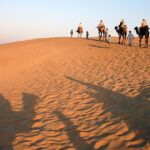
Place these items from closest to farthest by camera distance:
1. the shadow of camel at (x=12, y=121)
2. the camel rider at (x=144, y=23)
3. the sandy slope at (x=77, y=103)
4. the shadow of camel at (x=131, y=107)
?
the sandy slope at (x=77, y=103), the shadow of camel at (x=131, y=107), the shadow of camel at (x=12, y=121), the camel rider at (x=144, y=23)

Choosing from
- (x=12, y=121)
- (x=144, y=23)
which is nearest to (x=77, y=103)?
(x=12, y=121)

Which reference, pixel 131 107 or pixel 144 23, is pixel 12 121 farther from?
pixel 144 23

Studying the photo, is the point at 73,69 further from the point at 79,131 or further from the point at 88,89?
the point at 79,131

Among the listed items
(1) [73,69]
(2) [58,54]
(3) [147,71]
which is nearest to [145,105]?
(3) [147,71]

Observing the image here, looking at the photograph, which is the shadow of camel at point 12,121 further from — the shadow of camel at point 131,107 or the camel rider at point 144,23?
the camel rider at point 144,23

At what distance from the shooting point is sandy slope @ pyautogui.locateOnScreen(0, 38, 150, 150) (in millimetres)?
7104

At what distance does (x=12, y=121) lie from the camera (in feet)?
29.5

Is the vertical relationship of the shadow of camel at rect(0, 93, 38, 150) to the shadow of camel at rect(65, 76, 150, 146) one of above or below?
below

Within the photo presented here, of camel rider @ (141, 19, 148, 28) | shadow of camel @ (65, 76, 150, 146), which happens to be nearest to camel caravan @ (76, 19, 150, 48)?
camel rider @ (141, 19, 148, 28)

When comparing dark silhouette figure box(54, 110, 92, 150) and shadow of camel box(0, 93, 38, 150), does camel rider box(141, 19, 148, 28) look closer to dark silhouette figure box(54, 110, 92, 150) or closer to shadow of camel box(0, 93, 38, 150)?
shadow of camel box(0, 93, 38, 150)

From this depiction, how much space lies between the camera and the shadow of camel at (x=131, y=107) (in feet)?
24.0

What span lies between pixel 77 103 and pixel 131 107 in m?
2.13

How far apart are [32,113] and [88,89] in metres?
3.28

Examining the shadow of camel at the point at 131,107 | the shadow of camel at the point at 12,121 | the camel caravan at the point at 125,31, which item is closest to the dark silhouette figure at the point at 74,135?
the shadow of camel at the point at 12,121
